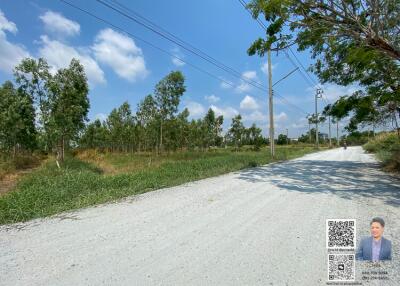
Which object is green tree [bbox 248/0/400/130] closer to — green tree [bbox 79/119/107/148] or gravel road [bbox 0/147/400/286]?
gravel road [bbox 0/147/400/286]

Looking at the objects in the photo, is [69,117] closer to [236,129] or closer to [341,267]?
[341,267]

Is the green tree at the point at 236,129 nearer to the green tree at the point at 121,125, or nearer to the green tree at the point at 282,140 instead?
the green tree at the point at 121,125

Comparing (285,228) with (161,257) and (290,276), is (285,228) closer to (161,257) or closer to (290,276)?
(290,276)

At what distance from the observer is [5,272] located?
3.16m

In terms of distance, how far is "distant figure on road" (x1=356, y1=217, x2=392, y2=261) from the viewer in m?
3.28

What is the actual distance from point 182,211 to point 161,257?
7.44 feet

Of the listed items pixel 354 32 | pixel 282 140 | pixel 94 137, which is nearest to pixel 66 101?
pixel 354 32

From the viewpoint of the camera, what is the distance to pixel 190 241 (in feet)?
13.1

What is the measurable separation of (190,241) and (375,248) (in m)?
2.35

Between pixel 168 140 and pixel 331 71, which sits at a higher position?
pixel 331 71

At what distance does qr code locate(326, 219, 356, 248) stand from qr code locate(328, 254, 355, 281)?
33cm

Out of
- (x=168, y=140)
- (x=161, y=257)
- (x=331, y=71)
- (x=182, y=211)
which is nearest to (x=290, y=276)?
(x=161, y=257)

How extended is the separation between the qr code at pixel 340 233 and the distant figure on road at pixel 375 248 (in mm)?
204

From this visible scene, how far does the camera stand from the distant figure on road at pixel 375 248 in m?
3.28
